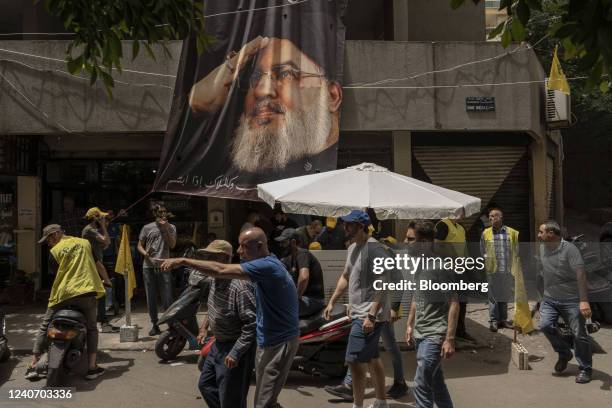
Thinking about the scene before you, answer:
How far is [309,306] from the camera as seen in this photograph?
6.50 m

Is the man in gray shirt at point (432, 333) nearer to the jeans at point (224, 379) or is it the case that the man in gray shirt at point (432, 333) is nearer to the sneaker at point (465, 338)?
A: the jeans at point (224, 379)

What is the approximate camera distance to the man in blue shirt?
4.30 meters

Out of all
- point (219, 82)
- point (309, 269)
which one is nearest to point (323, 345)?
point (309, 269)

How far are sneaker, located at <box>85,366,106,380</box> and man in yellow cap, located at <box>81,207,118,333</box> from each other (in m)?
1.59

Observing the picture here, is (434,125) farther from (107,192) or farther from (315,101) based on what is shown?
(107,192)

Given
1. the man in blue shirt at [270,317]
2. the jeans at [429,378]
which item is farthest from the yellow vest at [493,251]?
the man in blue shirt at [270,317]

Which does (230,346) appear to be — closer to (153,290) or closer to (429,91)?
(153,290)

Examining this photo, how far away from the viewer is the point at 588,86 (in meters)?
3.76

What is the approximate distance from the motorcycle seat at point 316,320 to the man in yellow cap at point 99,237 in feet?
10.9

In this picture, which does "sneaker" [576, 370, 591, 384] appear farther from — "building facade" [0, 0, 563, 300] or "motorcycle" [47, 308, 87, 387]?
"motorcycle" [47, 308, 87, 387]

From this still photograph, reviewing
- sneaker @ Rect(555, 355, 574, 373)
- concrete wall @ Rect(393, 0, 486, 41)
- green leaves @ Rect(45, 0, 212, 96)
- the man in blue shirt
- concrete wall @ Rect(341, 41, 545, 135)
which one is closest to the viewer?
the man in blue shirt

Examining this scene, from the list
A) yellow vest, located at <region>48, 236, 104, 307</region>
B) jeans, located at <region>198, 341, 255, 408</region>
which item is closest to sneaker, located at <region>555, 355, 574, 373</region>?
jeans, located at <region>198, 341, 255, 408</region>

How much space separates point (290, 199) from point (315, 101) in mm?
3558

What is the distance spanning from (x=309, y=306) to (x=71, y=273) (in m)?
2.66
